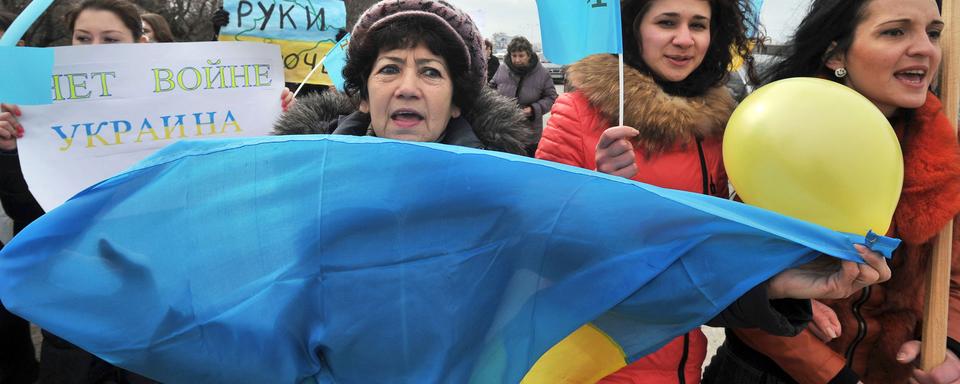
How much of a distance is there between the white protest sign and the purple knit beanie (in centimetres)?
95

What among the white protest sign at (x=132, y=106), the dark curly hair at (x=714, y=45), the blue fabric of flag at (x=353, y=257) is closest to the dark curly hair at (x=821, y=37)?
the dark curly hair at (x=714, y=45)

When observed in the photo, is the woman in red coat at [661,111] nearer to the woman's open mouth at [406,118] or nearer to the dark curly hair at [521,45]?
the woman's open mouth at [406,118]

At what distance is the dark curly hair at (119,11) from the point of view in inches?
117

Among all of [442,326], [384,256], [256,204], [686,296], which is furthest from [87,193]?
[686,296]

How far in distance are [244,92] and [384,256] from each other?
166 cm

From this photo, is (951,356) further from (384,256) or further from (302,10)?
→ (302,10)

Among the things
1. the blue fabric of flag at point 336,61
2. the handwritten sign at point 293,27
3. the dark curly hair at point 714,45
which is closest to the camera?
the dark curly hair at point 714,45

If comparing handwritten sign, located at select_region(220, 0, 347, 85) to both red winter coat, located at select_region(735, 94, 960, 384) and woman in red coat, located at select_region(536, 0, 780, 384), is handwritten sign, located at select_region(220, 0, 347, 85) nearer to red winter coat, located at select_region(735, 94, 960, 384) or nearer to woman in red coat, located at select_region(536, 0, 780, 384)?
woman in red coat, located at select_region(536, 0, 780, 384)

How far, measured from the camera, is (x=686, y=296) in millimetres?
1374

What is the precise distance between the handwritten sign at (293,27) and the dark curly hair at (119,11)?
0.37 m

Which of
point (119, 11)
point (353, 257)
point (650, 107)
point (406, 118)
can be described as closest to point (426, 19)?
point (406, 118)

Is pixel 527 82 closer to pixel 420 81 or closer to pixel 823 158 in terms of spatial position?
pixel 420 81

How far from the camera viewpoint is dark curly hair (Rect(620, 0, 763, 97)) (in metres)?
2.03

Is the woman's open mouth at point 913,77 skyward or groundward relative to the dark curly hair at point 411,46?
groundward
